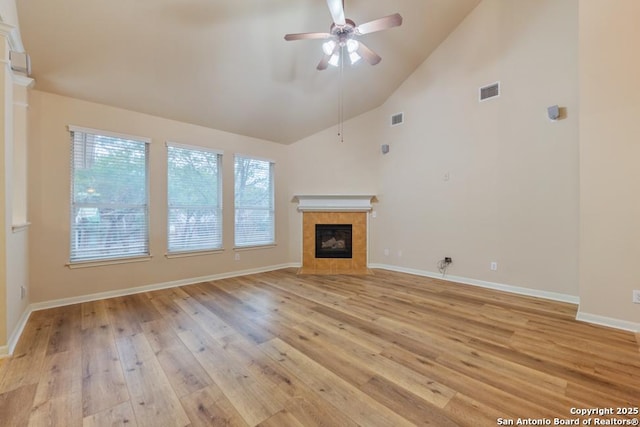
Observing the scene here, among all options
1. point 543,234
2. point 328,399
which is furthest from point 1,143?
point 543,234

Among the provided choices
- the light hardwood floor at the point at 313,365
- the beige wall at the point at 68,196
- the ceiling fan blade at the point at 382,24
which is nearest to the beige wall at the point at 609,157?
the light hardwood floor at the point at 313,365

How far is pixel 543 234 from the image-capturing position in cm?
353

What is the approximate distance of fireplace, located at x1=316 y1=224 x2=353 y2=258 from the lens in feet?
17.9

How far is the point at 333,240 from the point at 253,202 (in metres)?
1.82

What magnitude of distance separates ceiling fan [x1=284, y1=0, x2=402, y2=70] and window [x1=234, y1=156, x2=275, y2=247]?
2.53 m

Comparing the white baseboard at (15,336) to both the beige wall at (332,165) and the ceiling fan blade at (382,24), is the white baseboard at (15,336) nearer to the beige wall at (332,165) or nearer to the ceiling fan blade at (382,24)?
the beige wall at (332,165)

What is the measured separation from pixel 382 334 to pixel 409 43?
4.34 meters

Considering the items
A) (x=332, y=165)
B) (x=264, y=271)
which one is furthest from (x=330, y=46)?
(x=264, y=271)

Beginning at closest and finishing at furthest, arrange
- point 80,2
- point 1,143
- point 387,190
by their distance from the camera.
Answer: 1. point 1,143
2. point 80,2
3. point 387,190

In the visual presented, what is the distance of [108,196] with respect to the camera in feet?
11.9

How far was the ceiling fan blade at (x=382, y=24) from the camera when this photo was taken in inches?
100

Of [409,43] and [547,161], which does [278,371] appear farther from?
[409,43]

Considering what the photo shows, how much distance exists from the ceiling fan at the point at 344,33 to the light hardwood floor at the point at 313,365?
301 centimetres

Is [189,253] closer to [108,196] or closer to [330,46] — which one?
[108,196]
